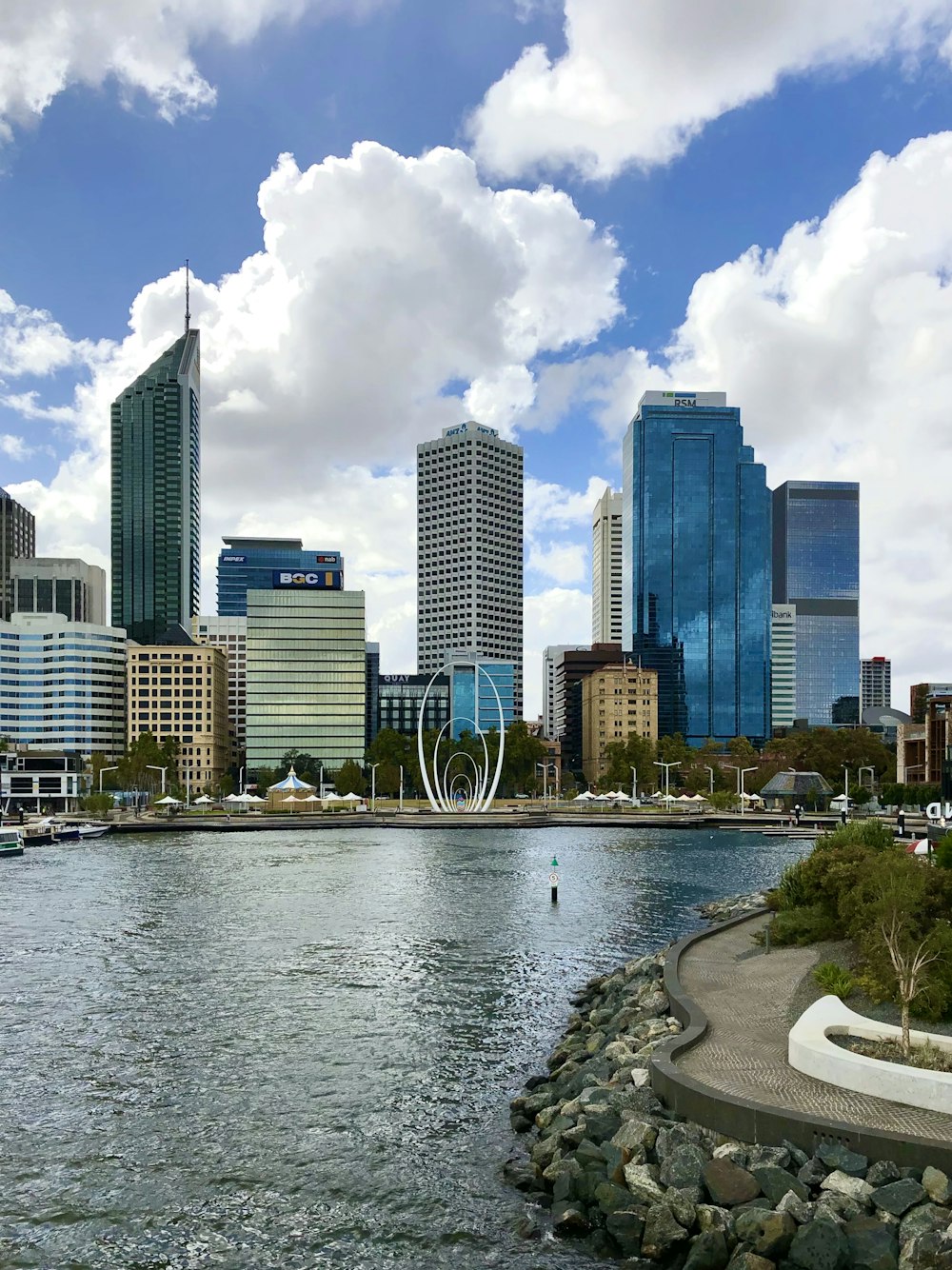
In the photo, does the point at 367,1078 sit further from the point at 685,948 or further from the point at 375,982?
the point at 685,948

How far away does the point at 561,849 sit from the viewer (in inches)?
4636

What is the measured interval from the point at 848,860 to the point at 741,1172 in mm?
27272

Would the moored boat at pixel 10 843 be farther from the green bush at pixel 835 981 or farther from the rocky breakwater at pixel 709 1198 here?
the rocky breakwater at pixel 709 1198

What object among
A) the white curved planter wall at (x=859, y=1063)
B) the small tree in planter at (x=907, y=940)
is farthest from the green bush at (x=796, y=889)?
the white curved planter wall at (x=859, y=1063)

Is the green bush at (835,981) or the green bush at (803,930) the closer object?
the green bush at (835,981)

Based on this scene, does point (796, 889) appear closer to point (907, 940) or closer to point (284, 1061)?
point (907, 940)

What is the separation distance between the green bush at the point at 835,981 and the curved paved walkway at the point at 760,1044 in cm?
110

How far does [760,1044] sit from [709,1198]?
23.3 ft

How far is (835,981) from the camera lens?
32312 millimetres

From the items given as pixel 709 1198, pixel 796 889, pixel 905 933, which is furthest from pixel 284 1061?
pixel 796 889

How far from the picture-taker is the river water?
2206cm

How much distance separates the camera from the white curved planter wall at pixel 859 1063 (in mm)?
22031

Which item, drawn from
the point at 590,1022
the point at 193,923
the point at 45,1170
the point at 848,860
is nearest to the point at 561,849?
the point at 193,923

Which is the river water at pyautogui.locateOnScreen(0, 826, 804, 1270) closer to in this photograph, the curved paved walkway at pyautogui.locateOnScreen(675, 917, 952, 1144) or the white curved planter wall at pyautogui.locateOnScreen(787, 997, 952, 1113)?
the curved paved walkway at pyautogui.locateOnScreen(675, 917, 952, 1144)
